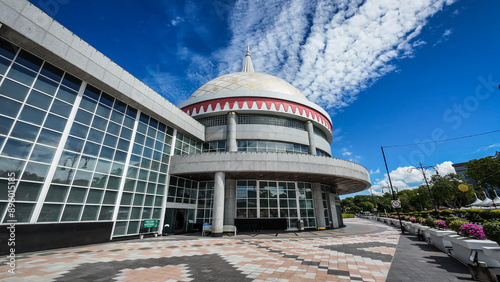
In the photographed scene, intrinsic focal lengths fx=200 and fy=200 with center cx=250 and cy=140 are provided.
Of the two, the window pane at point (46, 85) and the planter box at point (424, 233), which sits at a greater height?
the window pane at point (46, 85)

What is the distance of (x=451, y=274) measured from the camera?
23.2ft

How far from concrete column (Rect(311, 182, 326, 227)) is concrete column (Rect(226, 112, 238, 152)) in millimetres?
11722

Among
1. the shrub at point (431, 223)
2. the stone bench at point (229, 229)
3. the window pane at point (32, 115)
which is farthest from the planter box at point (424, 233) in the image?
the window pane at point (32, 115)

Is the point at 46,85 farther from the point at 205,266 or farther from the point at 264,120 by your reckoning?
the point at 264,120

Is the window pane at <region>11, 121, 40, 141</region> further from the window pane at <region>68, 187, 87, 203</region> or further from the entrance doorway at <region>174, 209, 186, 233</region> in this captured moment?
the entrance doorway at <region>174, 209, 186, 233</region>

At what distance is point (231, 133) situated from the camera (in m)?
26.4

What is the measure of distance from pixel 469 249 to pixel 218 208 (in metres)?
16.6

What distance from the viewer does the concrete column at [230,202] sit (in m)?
22.6

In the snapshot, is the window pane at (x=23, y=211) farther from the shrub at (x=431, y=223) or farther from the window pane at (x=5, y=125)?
the shrub at (x=431, y=223)

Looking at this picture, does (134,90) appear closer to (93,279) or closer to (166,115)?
(166,115)

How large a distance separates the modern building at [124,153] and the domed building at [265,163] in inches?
5.4

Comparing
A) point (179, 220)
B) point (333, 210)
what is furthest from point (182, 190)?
Result: point (333, 210)

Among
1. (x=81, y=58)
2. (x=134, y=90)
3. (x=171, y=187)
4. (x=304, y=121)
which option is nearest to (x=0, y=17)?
(x=81, y=58)

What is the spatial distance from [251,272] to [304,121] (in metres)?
25.7
